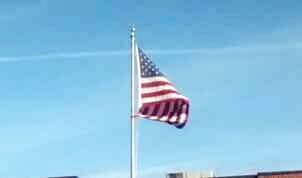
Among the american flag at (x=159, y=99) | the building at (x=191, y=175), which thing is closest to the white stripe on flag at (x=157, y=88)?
the american flag at (x=159, y=99)

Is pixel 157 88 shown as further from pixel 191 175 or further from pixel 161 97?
pixel 191 175

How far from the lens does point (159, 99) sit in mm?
27703

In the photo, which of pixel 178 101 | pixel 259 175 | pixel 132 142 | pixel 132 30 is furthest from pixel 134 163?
pixel 259 175

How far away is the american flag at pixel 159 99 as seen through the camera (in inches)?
1074

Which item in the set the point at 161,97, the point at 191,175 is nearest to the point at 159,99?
the point at 161,97

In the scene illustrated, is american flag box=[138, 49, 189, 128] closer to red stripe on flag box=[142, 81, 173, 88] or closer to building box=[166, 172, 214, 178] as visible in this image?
red stripe on flag box=[142, 81, 173, 88]

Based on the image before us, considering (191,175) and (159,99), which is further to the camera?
(191,175)

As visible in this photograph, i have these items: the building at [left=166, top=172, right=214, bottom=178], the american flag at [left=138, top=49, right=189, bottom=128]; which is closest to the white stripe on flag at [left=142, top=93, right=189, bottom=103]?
the american flag at [left=138, top=49, right=189, bottom=128]

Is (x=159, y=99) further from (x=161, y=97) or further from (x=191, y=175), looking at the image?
(x=191, y=175)

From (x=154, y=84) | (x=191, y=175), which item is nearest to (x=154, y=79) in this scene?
(x=154, y=84)

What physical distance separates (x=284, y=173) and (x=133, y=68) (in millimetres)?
48896

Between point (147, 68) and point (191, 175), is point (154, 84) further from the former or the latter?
point (191, 175)

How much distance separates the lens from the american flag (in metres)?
27.3

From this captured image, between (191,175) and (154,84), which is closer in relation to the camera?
(154,84)
